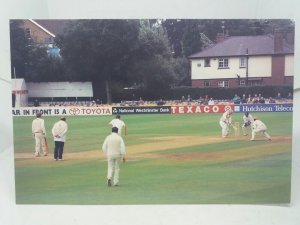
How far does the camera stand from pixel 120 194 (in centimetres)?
422

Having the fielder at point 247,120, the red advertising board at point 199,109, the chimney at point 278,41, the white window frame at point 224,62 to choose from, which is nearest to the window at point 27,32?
the red advertising board at point 199,109

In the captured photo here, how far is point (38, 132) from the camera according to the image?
165 inches

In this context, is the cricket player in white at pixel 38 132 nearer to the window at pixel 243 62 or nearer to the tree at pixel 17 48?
the tree at pixel 17 48

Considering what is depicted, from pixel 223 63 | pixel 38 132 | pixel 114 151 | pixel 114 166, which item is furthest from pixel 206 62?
pixel 38 132

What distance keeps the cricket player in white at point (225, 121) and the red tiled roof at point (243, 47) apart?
2.09 ft

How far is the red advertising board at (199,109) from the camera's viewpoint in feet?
13.7

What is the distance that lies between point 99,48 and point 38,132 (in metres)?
1.15

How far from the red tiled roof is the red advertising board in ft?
1.83

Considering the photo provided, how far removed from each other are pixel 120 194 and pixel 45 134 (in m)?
1.07

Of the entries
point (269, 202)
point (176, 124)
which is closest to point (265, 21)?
point (176, 124)

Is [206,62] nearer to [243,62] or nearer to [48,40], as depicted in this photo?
[243,62]

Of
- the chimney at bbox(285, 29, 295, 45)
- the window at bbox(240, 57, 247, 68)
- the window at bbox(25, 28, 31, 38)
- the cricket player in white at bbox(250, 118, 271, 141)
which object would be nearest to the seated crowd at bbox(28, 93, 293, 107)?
the cricket player in white at bbox(250, 118, 271, 141)
